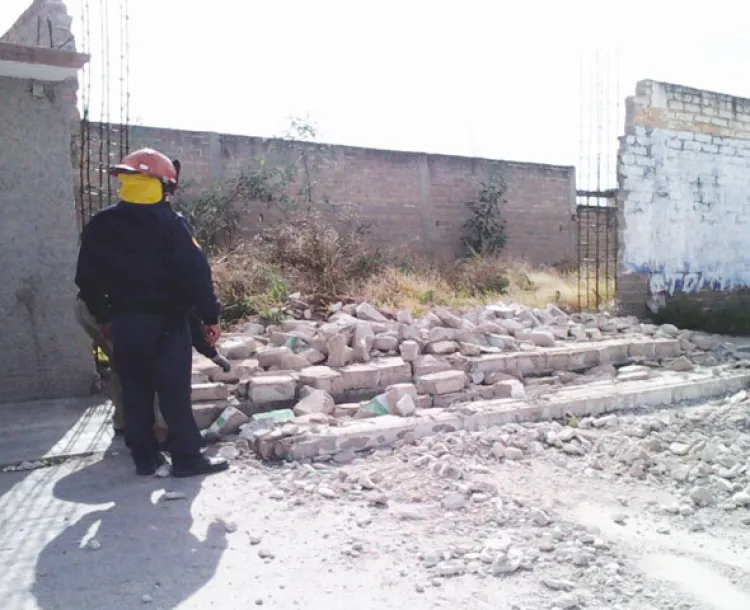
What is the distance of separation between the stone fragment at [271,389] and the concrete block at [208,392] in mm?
197

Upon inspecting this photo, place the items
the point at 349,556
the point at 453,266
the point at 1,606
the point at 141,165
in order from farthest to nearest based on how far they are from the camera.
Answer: the point at 453,266, the point at 141,165, the point at 349,556, the point at 1,606

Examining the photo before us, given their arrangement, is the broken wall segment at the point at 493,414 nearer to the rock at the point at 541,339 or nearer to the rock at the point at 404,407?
the rock at the point at 404,407

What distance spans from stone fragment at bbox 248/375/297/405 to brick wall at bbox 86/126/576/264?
18.8 ft

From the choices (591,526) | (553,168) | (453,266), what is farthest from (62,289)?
(553,168)

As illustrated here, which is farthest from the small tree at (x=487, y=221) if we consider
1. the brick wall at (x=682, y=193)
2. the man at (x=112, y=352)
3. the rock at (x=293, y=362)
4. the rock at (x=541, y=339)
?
the man at (x=112, y=352)

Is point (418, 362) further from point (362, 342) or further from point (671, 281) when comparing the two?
point (671, 281)

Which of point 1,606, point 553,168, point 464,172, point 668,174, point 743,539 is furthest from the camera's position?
point 553,168

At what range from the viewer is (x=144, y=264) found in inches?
149

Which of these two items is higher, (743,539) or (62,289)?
(62,289)

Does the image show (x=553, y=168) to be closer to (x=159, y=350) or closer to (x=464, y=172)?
(x=464, y=172)

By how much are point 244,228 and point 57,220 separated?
4.96m

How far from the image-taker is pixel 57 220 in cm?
536

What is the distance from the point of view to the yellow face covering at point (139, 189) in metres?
3.86

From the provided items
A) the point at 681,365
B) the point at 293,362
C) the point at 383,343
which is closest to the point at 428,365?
the point at 383,343
